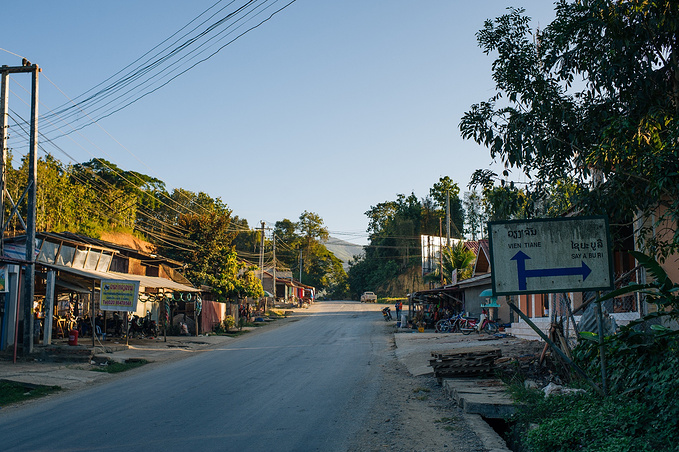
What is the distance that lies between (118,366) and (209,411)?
8.94 metres

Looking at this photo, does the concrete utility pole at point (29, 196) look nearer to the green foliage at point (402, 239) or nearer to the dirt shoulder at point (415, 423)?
the dirt shoulder at point (415, 423)

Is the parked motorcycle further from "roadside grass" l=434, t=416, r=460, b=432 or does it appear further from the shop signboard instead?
"roadside grass" l=434, t=416, r=460, b=432

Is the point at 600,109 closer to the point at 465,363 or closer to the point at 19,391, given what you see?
the point at 465,363

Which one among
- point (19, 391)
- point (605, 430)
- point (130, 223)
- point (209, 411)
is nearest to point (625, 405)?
point (605, 430)

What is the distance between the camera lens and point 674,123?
817cm

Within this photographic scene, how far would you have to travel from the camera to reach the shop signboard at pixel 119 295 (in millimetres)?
20312

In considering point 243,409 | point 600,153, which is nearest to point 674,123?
point 600,153

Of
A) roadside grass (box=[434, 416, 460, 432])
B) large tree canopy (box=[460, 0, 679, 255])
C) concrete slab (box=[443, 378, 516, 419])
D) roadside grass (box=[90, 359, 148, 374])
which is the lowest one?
roadside grass (box=[90, 359, 148, 374])

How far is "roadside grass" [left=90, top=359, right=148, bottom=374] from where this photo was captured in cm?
1597

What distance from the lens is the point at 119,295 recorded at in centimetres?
2047

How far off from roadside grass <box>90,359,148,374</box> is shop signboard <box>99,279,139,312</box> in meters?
2.88

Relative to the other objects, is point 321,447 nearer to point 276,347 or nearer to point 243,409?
point 243,409

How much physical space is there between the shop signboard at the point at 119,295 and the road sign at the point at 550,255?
1609 centimetres

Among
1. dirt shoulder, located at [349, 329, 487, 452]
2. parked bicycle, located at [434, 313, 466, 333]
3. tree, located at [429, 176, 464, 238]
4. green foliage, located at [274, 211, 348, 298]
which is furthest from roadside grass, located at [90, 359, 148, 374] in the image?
green foliage, located at [274, 211, 348, 298]
